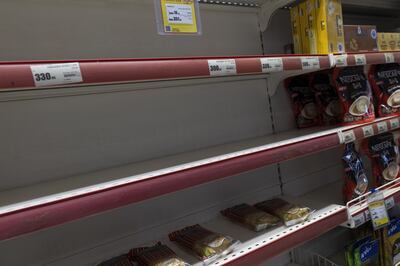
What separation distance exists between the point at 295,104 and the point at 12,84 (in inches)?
55.2

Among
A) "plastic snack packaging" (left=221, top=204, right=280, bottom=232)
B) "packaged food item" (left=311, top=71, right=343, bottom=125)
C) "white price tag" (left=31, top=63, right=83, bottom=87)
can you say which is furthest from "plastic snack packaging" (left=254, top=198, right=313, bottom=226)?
"white price tag" (left=31, top=63, right=83, bottom=87)

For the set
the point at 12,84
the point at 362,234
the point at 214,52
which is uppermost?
the point at 214,52

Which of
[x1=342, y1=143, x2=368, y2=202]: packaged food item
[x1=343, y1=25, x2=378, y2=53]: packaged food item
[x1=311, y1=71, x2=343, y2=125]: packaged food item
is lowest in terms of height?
[x1=342, y1=143, x2=368, y2=202]: packaged food item

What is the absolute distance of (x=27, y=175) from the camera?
3.58 ft

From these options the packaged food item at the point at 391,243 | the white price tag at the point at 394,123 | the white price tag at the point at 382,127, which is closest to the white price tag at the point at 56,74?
the white price tag at the point at 382,127

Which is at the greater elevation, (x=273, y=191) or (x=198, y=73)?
(x=198, y=73)

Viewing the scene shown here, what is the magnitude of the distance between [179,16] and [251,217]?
0.84 metres

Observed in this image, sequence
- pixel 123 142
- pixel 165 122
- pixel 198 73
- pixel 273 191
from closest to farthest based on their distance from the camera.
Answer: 1. pixel 198 73
2. pixel 123 142
3. pixel 165 122
4. pixel 273 191

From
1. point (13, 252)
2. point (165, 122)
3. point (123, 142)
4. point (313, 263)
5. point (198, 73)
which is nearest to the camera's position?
point (198, 73)

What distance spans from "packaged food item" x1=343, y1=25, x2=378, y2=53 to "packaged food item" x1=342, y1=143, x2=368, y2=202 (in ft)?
1.58

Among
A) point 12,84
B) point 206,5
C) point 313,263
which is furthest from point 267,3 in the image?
point 313,263

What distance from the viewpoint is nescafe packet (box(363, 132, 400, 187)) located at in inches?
63.3

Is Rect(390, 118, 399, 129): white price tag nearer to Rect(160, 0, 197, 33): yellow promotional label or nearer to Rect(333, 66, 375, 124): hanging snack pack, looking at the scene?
Rect(333, 66, 375, 124): hanging snack pack

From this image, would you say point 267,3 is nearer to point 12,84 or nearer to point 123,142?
point 123,142
